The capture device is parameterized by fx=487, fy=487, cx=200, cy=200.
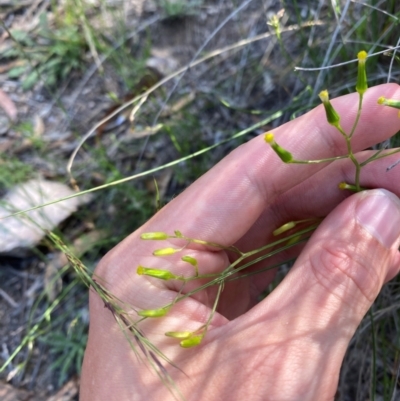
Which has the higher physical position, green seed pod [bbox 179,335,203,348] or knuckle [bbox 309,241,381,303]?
green seed pod [bbox 179,335,203,348]

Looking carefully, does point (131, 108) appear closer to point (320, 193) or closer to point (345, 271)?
point (320, 193)

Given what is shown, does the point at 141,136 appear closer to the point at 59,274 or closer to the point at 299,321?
the point at 59,274

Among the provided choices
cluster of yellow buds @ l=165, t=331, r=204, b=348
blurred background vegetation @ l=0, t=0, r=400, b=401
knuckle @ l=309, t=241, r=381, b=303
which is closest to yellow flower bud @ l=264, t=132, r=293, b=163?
knuckle @ l=309, t=241, r=381, b=303

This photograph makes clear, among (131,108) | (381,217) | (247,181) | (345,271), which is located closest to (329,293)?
(345,271)

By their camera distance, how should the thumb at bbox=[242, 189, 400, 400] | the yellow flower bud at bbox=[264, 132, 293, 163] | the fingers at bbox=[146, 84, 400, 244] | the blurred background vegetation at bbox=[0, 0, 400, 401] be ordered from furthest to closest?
the blurred background vegetation at bbox=[0, 0, 400, 401], the fingers at bbox=[146, 84, 400, 244], the thumb at bbox=[242, 189, 400, 400], the yellow flower bud at bbox=[264, 132, 293, 163]

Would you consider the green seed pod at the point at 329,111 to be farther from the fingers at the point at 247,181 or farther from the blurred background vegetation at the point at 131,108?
the blurred background vegetation at the point at 131,108

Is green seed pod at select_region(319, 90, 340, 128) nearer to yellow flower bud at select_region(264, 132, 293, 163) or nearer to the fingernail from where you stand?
yellow flower bud at select_region(264, 132, 293, 163)

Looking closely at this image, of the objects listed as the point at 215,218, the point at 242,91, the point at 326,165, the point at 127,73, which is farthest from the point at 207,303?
the point at 127,73
